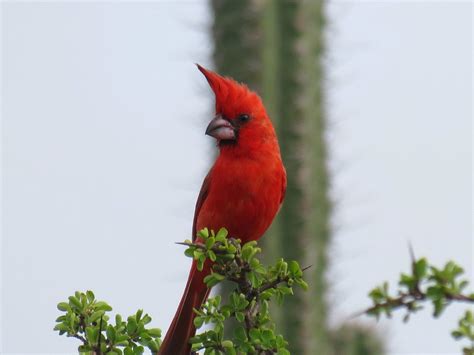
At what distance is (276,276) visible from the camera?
5.36 ft

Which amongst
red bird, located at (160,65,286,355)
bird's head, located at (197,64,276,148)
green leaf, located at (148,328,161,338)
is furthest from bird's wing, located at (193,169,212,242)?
green leaf, located at (148,328,161,338)

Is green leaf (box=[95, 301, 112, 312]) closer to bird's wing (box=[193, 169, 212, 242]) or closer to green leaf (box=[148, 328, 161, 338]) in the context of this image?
green leaf (box=[148, 328, 161, 338])

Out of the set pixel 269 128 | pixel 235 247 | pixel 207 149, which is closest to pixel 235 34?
pixel 207 149

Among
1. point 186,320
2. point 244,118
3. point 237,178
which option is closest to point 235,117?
point 244,118

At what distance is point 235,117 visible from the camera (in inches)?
103

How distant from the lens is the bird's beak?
8.31 feet

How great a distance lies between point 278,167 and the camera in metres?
2.57

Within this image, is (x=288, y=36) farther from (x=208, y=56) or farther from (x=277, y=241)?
(x=277, y=241)

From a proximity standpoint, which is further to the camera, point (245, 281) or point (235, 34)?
point (235, 34)

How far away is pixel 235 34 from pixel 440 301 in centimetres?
268

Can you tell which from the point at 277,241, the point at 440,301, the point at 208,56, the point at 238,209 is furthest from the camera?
the point at 208,56

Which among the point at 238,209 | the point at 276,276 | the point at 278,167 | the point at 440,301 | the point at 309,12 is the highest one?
the point at 309,12

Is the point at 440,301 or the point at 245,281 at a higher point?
the point at 245,281

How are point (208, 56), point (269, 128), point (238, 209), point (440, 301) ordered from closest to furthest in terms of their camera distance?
point (440, 301)
point (238, 209)
point (269, 128)
point (208, 56)
